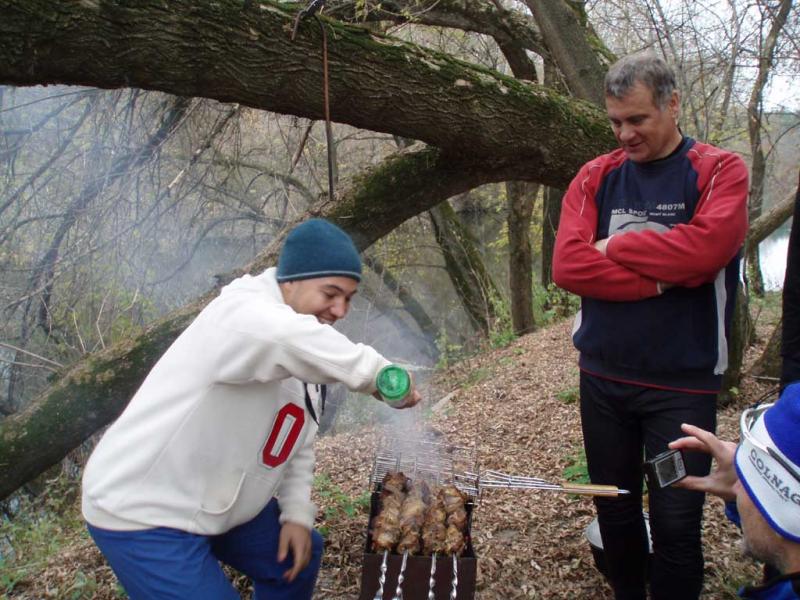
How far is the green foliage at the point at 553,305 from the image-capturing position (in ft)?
38.7

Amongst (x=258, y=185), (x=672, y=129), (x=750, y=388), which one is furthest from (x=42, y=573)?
(x=258, y=185)

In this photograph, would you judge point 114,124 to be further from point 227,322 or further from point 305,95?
point 227,322

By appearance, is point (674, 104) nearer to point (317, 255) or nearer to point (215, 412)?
point (317, 255)

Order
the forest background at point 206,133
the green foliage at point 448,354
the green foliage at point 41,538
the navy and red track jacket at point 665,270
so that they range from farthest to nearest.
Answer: the green foliage at point 448,354
the green foliage at point 41,538
the forest background at point 206,133
the navy and red track jacket at point 665,270

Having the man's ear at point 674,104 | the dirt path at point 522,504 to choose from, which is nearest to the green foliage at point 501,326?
the dirt path at point 522,504

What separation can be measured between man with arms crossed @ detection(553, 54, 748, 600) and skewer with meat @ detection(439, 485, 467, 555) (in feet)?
2.09

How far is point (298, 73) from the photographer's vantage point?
3.73m

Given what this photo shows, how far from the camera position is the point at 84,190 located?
5.79m

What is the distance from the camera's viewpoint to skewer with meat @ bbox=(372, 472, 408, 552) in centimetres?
270

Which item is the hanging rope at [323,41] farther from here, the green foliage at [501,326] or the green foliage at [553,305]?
the green foliage at [553,305]

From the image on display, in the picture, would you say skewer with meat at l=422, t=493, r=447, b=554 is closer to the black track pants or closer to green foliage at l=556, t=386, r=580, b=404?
the black track pants

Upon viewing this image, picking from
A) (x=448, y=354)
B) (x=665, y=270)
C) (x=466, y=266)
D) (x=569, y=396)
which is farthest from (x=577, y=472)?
(x=448, y=354)

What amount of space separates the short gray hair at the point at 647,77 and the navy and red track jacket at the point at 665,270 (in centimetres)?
26

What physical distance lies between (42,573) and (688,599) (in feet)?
12.1
